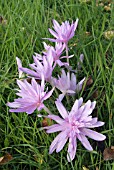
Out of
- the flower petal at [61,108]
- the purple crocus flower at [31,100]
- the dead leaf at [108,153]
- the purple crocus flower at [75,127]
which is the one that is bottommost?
the dead leaf at [108,153]

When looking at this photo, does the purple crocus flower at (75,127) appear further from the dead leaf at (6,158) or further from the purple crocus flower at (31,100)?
the dead leaf at (6,158)

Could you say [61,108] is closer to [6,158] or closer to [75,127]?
[75,127]

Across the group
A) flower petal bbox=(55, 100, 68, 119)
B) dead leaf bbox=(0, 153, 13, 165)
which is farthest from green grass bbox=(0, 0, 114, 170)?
flower petal bbox=(55, 100, 68, 119)

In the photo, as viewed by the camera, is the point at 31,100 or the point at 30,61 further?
the point at 30,61

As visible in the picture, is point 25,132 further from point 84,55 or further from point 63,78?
point 84,55

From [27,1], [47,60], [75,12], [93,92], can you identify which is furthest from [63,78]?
[27,1]

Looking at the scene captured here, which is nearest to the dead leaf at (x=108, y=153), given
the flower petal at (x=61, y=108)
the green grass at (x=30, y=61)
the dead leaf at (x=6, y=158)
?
the green grass at (x=30, y=61)

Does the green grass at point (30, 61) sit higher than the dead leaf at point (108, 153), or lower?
higher

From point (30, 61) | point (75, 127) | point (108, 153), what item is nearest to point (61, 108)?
point (75, 127)

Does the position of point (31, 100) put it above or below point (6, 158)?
above

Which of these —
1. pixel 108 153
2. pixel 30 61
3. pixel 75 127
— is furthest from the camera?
pixel 30 61
